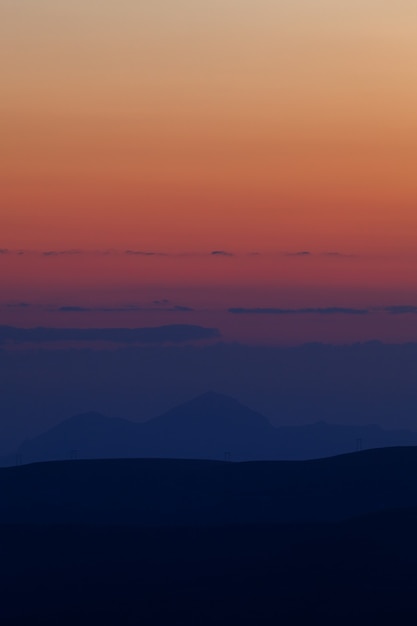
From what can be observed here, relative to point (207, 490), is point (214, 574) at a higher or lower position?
higher

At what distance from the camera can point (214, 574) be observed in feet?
238

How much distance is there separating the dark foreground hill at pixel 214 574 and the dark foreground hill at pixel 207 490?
48.9 feet

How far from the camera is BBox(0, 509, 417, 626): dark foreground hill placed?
214 feet

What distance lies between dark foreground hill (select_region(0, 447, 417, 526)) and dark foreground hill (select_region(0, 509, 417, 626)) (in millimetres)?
14902

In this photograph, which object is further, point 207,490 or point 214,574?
point 207,490

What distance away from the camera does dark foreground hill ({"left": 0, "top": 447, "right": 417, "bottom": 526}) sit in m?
99.5

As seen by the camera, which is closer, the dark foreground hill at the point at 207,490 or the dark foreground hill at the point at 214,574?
the dark foreground hill at the point at 214,574

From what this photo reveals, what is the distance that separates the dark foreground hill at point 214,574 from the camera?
65125mm

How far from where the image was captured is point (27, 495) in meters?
109

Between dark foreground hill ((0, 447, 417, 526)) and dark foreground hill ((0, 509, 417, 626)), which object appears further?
dark foreground hill ((0, 447, 417, 526))

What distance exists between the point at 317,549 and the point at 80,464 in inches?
1932

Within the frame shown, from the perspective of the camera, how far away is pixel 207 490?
364 ft

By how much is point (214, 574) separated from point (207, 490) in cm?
3826

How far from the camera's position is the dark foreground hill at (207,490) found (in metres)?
99.5
